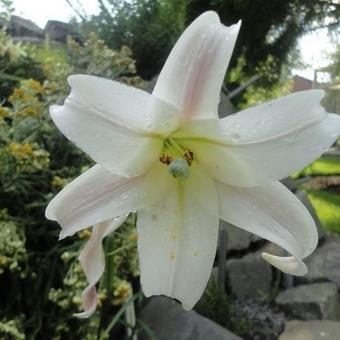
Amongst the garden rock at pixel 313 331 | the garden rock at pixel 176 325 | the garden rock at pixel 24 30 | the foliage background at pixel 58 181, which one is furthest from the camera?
the garden rock at pixel 24 30

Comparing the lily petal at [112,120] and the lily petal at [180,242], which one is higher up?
the lily petal at [112,120]

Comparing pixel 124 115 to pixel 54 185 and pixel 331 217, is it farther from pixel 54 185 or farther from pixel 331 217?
pixel 331 217

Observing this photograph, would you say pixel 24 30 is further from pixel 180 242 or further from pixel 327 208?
pixel 180 242

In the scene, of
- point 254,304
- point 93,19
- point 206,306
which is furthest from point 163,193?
point 93,19

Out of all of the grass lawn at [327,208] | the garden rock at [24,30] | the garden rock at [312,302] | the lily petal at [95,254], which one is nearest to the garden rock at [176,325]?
the garden rock at [312,302]

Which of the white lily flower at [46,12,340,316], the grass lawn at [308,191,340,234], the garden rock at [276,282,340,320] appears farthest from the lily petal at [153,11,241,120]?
the grass lawn at [308,191,340,234]

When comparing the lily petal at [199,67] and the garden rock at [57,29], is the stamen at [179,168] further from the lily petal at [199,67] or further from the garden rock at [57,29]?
the garden rock at [57,29]
